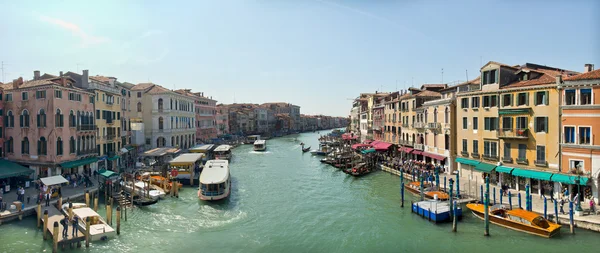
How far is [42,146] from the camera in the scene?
89.3ft

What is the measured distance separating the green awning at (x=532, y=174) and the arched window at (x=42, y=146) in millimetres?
33850

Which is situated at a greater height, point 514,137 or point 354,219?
point 514,137

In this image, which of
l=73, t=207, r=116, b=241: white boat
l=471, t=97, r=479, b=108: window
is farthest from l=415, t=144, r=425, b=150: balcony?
l=73, t=207, r=116, b=241: white boat

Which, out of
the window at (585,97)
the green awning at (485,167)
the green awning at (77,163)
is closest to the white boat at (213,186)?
the green awning at (77,163)

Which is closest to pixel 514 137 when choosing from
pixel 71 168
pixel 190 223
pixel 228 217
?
pixel 228 217

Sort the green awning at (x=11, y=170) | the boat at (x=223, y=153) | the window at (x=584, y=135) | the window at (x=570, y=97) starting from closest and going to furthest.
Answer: the window at (x=584, y=135) → the window at (x=570, y=97) → the green awning at (x=11, y=170) → the boat at (x=223, y=153)

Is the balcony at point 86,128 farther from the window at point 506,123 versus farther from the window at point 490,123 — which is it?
the window at point 506,123

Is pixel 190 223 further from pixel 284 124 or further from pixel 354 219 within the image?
pixel 284 124

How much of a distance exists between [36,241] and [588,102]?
101 ft

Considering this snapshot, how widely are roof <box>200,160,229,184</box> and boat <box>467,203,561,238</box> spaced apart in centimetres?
1741

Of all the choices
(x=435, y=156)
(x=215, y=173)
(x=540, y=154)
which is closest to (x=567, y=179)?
(x=540, y=154)

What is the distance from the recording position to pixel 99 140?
108ft

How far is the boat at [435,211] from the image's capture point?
2100 centimetres

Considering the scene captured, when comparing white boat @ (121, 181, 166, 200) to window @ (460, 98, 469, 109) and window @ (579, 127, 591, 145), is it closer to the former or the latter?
window @ (460, 98, 469, 109)
